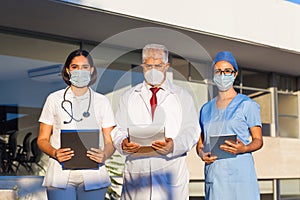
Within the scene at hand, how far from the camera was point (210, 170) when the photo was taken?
4855 millimetres

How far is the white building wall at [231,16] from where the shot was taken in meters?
7.85

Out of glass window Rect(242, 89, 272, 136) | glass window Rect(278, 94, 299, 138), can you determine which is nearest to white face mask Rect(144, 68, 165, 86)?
glass window Rect(242, 89, 272, 136)

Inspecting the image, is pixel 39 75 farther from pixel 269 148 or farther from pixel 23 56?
pixel 269 148

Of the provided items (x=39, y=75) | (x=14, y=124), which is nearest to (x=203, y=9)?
(x=39, y=75)

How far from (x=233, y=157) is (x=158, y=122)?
859mm

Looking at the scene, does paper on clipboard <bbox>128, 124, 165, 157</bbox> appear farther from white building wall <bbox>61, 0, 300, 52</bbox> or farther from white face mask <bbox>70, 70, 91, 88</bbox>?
white building wall <bbox>61, 0, 300, 52</bbox>

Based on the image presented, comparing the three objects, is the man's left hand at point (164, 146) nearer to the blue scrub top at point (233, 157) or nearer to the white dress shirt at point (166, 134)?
the white dress shirt at point (166, 134)

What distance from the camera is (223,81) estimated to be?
4816 mm

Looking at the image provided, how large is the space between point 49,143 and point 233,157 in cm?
153

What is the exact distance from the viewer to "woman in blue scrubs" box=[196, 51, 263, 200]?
475cm

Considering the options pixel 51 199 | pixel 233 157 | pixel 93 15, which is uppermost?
pixel 93 15

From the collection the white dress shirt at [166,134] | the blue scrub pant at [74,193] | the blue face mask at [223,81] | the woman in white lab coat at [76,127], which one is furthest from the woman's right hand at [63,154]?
the blue face mask at [223,81]

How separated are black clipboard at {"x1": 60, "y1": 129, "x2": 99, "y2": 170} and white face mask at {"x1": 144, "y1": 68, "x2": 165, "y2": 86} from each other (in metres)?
0.56

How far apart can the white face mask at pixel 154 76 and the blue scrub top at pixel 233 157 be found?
772 mm
